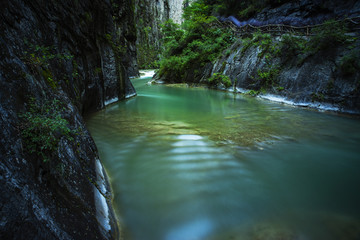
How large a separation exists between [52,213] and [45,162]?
1.50ft

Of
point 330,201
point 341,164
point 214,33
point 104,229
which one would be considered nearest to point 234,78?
point 214,33

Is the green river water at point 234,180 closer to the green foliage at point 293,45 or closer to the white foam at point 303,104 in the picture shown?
the white foam at point 303,104

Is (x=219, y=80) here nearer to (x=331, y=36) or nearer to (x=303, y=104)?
(x=303, y=104)

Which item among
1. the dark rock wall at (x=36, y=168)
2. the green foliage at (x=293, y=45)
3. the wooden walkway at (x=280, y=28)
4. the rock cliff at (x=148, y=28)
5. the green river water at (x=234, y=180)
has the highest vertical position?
the rock cliff at (x=148, y=28)

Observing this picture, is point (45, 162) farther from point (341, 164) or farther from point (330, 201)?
point (341, 164)

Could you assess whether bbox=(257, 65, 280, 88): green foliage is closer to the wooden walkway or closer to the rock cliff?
the wooden walkway

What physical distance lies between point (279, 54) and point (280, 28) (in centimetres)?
425

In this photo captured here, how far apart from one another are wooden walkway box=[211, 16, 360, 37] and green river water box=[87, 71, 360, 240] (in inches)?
273

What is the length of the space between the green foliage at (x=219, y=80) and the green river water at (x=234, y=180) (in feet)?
32.3

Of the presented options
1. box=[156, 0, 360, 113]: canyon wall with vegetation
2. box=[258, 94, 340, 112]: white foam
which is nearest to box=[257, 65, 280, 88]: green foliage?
box=[156, 0, 360, 113]: canyon wall with vegetation

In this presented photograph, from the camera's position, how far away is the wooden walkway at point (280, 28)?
911 centimetres

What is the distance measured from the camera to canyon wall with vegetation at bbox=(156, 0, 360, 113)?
7.75 m

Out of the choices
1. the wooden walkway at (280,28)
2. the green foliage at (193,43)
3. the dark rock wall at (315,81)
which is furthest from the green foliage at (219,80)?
the wooden walkway at (280,28)

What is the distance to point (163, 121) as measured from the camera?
6.19 m
